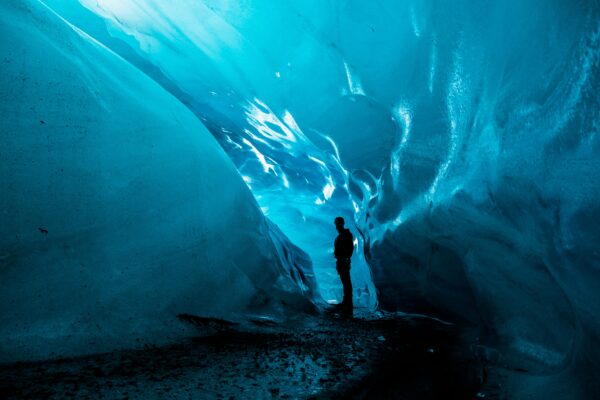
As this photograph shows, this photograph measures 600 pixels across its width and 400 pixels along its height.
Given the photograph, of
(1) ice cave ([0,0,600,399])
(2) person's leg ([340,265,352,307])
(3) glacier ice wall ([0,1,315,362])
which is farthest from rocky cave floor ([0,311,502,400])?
(2) person's leg ([340,265,352,307])

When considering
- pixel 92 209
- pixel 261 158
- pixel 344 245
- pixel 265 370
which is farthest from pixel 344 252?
pixel 261 158

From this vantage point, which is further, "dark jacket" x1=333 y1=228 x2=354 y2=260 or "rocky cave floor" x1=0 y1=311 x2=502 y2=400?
"dark jacket" x1=333 y1=228 x2=354 y2=260

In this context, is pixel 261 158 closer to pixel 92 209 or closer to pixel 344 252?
pixel 344 252

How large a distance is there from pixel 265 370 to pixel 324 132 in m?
3.75

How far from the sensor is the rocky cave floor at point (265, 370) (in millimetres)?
1493

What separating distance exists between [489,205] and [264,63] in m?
3.09

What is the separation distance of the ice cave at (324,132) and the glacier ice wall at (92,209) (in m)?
0.01

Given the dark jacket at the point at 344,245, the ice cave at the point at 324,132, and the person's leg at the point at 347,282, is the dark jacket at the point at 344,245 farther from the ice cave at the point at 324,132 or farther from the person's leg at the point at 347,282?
the ice cave at the point at 324,132

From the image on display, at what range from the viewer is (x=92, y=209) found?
2129 mm

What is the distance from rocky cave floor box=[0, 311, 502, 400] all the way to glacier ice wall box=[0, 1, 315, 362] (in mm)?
190

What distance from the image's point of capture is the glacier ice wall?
1871 millimetres

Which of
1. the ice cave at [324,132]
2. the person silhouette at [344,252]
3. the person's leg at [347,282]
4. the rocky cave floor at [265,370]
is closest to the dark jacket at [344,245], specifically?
the person silhouette at [344,252]

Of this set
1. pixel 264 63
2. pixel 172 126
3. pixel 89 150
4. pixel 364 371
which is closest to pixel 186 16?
pixel 264 63

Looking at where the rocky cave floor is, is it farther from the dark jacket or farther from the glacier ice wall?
the dark jacket
